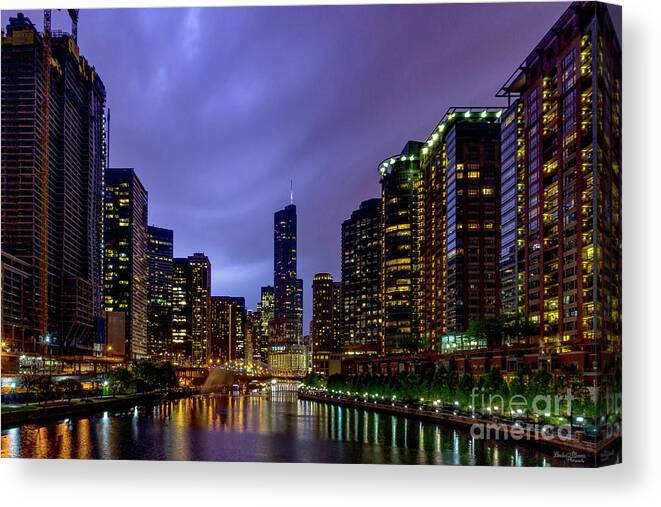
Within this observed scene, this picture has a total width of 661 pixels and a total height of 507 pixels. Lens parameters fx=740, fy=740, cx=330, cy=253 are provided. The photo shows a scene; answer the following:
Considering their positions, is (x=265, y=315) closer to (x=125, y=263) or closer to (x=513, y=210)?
(x=125, y=263)

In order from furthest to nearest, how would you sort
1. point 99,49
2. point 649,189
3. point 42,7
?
point 99,49 < point 42,7 < point 649,189

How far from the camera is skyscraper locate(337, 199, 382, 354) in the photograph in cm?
11206

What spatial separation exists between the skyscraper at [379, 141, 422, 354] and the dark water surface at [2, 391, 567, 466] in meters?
41.8

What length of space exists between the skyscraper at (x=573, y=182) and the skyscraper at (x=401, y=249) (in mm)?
26789

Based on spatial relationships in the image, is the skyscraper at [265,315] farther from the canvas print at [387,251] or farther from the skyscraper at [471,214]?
Result: the skyscraper at [471,214]

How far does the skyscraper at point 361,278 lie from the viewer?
112062mm

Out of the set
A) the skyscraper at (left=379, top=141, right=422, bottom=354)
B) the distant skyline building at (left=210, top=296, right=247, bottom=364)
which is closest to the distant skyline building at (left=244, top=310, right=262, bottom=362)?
the distant skyline building at (left=210, top=296, right=247, bottom=364)

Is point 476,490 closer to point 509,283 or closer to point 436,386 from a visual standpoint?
point 436,386

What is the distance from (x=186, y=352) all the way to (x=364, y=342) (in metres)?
55.0

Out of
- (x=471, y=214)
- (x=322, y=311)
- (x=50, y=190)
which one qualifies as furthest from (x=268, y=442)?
(x=322, y=311)

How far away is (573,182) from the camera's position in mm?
43688

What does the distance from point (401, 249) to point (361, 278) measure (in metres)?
28.3

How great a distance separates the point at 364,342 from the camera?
111688mm

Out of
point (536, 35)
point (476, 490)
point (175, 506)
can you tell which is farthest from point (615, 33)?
point (175, 506)
